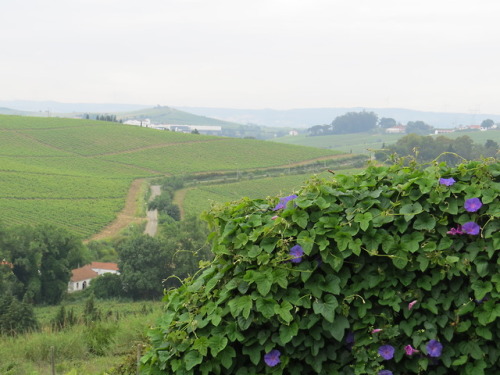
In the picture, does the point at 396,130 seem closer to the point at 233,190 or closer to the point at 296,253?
the point at 233,190

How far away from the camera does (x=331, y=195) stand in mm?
2740

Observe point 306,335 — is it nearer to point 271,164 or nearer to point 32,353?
point 32,353

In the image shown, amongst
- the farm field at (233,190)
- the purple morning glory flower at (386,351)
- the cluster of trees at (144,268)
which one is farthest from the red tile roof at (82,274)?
the purple morning glory flower at (386,351)

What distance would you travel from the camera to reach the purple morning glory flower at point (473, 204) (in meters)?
2.54

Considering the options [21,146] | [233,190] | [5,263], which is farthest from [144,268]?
[21,146]

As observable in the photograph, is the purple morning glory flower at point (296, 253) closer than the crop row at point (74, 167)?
Yes

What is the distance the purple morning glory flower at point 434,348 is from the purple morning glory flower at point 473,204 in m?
0.61

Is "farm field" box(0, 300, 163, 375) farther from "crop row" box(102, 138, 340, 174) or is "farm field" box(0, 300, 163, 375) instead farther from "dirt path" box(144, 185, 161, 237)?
"crop row" box(102, 138, 340, 174)

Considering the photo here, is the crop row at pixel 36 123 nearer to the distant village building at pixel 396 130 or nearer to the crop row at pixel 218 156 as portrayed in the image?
the crop row at pixel 218 156

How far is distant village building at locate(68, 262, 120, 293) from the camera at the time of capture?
48688 mm

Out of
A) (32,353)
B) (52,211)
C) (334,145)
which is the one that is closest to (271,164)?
(52,211)

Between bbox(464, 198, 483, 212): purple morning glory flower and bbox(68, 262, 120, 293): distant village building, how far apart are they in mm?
47375

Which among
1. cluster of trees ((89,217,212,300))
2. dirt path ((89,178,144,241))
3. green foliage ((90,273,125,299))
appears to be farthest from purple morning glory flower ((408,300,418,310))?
dirt path ((89,178,144,241))

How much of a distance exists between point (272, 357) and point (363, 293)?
1.64 ft
